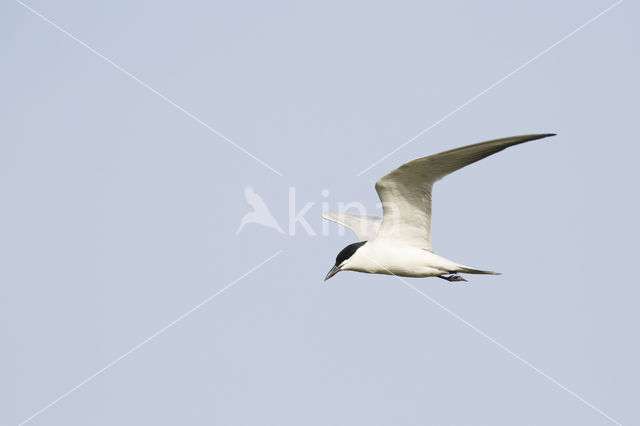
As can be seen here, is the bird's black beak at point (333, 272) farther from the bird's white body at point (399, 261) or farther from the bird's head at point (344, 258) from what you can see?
the bird's white body at point (399, 261)

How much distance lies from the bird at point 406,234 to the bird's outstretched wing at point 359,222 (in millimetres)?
1423

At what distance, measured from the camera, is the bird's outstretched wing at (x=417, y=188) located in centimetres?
805

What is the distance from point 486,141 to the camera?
7.78 m

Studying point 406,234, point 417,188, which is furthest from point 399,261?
point 417,188

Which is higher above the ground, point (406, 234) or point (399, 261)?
point (406, 234)

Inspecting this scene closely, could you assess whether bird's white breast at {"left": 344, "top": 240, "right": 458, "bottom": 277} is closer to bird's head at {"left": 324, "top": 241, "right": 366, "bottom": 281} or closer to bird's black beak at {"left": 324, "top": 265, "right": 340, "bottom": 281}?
bird's head at {"left": 324, "top": 241, "right": 366, "bottom": 281}

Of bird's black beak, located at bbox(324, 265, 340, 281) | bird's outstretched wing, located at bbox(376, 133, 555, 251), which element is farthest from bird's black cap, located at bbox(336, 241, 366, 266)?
bird's outstretched wing, located at bbox(376, 133, 555, 251)

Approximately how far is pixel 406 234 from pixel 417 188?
922 mm

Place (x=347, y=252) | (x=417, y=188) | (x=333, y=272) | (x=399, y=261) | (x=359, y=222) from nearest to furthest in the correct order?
(x=417, y=188) → (x=399, y=261) → (x=347, y=252) → (x=333, y=272) → (x=359, y=222)

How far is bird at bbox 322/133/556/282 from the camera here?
893cm

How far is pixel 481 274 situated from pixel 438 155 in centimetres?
208

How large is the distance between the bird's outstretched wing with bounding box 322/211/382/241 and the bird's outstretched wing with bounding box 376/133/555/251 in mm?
1833

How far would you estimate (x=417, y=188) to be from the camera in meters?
9.34

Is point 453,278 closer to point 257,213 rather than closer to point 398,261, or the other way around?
point 398,261
